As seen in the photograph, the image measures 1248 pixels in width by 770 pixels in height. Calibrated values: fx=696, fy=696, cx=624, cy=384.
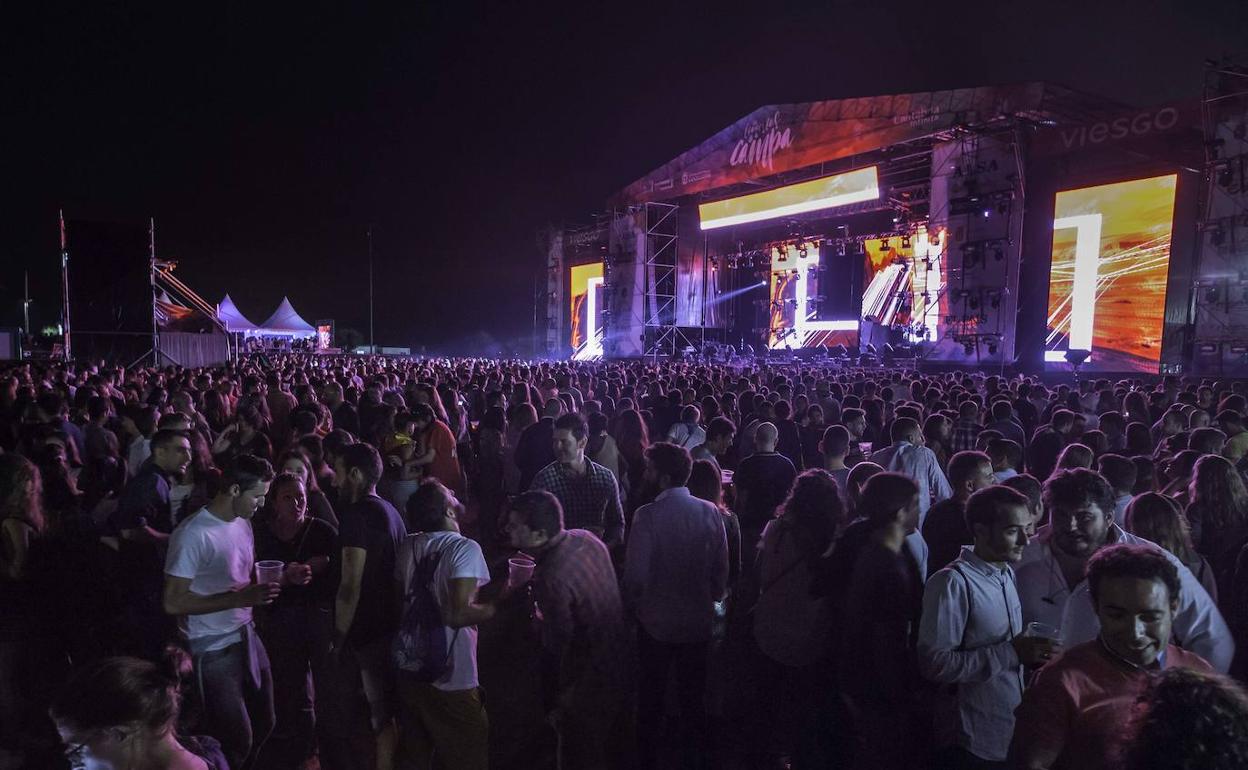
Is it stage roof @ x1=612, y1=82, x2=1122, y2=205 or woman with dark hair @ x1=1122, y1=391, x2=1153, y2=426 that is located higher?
stage roof @ x1=612, y1=82, x2=1122, y2=205

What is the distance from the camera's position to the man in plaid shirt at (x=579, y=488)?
462 cm

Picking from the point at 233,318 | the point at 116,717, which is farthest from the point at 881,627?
the point at 233,318

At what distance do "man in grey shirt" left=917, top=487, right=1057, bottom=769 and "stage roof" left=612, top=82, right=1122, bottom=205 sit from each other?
20.0 meters

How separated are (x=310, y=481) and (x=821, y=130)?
2391cm

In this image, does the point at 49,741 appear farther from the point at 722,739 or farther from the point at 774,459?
the point at 774,459

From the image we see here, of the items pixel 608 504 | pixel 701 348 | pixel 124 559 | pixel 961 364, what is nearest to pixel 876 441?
pixel 608 504

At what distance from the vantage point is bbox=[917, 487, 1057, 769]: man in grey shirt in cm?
245

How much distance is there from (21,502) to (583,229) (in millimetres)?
33630

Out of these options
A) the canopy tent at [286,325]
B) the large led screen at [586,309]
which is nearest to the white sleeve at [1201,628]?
the large led screen at [586,309]

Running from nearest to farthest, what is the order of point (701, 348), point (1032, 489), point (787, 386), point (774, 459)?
1. point (1032, 489)
2. point (774, 459)
3. point (787, 386)
4. point (701, 348)

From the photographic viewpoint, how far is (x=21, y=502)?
3.12 meters

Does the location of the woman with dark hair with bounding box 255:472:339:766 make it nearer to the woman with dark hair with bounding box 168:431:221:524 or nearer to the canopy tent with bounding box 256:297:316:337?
the woman with dark hair with bounding box 168:431:221:524

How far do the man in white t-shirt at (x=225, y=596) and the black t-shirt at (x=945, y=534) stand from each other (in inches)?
130

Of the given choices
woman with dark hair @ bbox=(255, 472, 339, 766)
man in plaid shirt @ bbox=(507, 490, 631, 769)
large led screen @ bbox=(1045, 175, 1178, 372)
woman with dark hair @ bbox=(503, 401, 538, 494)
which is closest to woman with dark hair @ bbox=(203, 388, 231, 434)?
woman with dark hair @ bbox=(503, 401, 538, 494)
